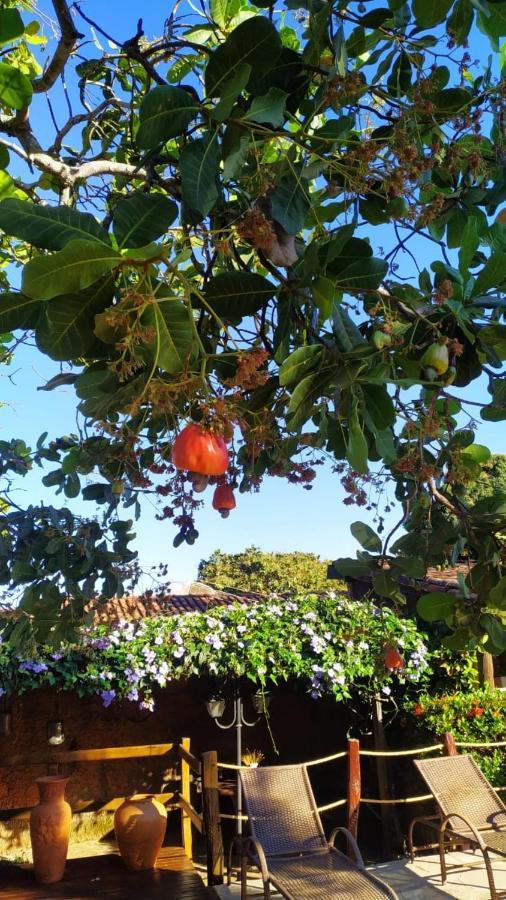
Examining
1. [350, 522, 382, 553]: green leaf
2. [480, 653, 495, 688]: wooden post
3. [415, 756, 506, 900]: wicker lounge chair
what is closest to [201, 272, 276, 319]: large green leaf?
[350, 522, 382, 553]: green leaf

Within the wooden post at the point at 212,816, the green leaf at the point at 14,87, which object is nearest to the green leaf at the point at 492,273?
the green leaf at the point at 14,87

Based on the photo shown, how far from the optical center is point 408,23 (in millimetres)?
1582

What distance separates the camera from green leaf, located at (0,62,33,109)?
3.84ft

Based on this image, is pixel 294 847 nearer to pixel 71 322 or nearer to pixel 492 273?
pixel 492 273

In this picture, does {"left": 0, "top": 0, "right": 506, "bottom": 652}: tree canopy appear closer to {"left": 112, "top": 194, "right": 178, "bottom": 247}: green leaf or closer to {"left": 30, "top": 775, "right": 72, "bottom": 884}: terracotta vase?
{"left": 112, "top": 194, "right": 178, "bottom": 247}: green leaf

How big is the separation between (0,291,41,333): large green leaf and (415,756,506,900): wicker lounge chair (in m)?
4.52

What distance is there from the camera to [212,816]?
14.2 ft

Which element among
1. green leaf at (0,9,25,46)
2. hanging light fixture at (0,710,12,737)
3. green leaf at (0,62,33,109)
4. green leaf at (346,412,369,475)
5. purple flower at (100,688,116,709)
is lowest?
hanging light fixture at (0,710,12,737)

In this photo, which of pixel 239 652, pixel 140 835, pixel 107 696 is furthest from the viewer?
pixel 239 652

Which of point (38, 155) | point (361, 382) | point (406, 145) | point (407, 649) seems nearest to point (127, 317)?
point (361, 382)

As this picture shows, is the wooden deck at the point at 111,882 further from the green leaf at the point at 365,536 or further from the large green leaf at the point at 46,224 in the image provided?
the large green leaf at the point at 46,224

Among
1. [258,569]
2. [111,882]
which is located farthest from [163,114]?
[258,569]

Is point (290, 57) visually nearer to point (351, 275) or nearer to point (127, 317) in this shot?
point (351, 275)

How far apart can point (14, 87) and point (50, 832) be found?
4.63m
